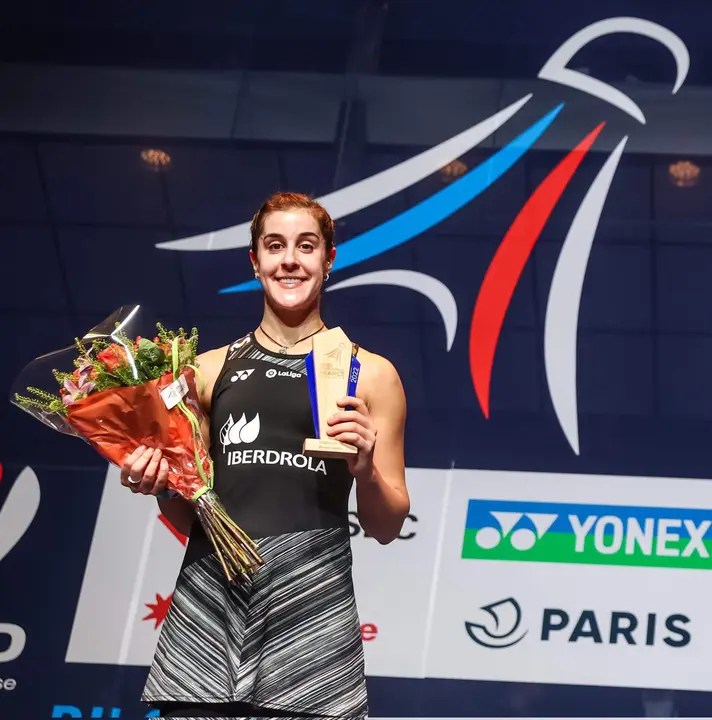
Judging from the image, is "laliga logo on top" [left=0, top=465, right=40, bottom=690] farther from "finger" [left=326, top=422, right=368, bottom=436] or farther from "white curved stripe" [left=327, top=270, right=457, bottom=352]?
"finger" [left=326, top=422, right=368, bottom=436]

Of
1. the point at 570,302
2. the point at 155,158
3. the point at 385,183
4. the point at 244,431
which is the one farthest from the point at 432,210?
the point at 244,431

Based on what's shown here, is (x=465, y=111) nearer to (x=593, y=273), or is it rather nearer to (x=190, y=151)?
(x=593, y=273)

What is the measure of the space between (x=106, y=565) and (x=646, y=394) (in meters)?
1.93

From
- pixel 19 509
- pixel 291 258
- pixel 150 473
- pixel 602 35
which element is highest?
pixel 602 35

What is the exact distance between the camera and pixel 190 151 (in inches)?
153

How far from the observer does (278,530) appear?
1914mm

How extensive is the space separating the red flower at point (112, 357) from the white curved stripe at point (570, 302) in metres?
2.05

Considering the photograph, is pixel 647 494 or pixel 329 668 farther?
pixel 647 494

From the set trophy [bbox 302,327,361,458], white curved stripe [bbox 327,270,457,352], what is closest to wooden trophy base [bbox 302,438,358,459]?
trophy [bbox 302,327,361,458]

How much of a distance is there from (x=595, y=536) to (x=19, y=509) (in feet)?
6.49

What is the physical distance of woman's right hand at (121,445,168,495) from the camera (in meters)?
1.83

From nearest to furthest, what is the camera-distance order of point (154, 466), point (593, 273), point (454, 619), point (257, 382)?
point (154, 466)
point (257, 382)
point (454, 619)
point (593, 273)

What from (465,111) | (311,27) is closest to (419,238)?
(465,111)

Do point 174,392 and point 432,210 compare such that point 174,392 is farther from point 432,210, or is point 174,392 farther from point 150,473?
point 432,210
